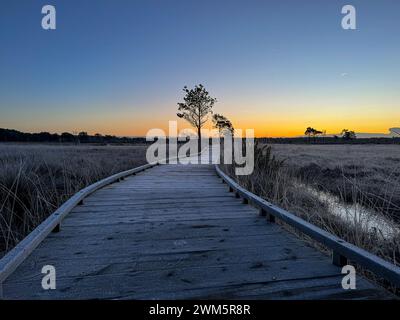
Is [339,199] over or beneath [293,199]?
beneath

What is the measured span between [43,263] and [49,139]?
87.1 m

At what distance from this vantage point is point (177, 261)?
96.2 inches

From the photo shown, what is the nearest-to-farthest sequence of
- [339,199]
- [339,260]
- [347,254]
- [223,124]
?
[347,254] → [339,260] → [339,199] → [223,124]

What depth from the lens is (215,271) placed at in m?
2.25

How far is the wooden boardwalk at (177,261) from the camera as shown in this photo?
1.93 meters

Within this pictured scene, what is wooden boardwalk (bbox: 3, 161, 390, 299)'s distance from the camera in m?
1.93

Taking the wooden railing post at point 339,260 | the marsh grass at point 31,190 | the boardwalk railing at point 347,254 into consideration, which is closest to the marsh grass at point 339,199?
the boardwalk railing at point 347,254

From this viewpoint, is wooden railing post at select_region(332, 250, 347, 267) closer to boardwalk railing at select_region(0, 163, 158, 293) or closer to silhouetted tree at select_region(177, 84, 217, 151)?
boardwalk railing at select_region(0, 163, 158, 293)

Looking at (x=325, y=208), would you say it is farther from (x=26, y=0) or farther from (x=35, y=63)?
(x=35, y=63)

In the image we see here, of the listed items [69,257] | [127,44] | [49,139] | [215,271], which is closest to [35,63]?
[127,44]

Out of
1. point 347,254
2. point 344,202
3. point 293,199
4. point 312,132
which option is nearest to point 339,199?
point 293,199

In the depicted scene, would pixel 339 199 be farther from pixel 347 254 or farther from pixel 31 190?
pixel 31 190

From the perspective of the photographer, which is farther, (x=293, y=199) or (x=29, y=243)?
(x=293, y=199)

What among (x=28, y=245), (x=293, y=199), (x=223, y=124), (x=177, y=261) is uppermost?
(x=223, y=124)
